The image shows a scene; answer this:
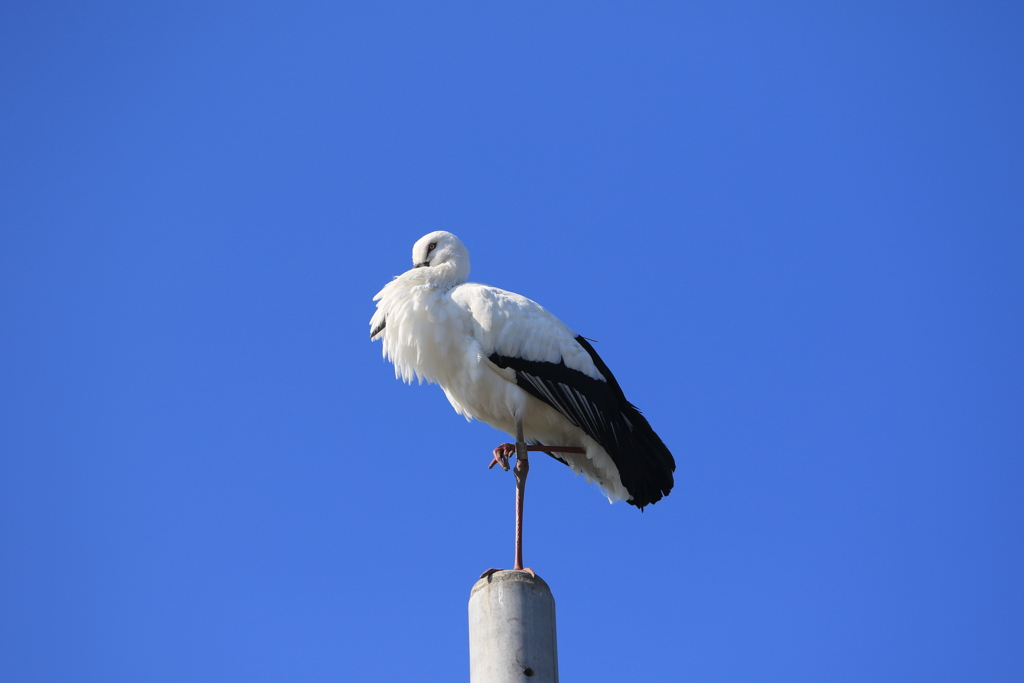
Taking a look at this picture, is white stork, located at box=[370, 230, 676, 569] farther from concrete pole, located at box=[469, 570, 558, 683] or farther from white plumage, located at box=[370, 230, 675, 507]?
concrete pole, located at box=[469, 570, 558, 683]

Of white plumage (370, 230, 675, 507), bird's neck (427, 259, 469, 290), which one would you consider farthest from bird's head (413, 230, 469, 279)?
white plumage (370, 230, 675, 507)

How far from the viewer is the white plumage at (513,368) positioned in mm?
8648

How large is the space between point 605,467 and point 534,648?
3.12 meters

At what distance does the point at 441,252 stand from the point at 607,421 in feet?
7.37

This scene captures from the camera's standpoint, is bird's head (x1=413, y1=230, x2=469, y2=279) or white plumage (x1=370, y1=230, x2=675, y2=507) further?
bird's head (x1=413, y1=230, x2=469, y2=279)

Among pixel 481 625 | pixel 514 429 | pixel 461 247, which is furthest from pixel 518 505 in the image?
pixel 461 247

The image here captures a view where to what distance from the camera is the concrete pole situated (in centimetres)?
→ 609

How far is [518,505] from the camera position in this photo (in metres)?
8.31

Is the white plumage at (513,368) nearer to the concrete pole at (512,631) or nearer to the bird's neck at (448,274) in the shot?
the bird's neck at (448,274)

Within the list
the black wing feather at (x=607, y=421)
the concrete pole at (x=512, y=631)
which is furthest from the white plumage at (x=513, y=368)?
the concrete pole at (x=512, y=631)

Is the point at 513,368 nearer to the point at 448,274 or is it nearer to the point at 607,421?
the point at 607,421

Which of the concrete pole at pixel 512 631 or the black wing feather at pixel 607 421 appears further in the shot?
the black wing feather at pixel 607 421

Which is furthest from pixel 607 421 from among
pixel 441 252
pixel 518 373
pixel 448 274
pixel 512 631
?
pixel 512 631

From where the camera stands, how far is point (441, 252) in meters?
9.49
